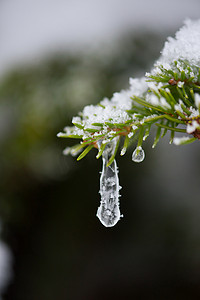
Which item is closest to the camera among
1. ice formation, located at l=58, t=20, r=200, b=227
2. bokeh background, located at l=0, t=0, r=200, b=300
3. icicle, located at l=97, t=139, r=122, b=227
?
ice formation, located at l=58, t=20, r=200, b=227

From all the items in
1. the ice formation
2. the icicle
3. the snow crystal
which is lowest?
the icicle

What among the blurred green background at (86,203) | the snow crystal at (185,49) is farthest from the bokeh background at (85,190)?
the snow crystal at (185,49)

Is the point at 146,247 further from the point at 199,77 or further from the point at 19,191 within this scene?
the point at 199,77

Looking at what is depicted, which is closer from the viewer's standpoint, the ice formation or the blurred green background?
the ice formation

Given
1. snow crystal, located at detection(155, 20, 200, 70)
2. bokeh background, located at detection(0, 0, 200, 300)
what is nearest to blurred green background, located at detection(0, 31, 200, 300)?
bokeh background, located at detection(0, 0, 200, 300)

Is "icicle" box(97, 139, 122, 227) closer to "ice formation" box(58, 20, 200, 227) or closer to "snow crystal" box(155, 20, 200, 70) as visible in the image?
"ice formation" box(58, 20, 200, 227)

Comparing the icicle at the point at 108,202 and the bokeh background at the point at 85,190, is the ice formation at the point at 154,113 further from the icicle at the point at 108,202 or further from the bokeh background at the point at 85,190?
the bokeh background at the point at 85,190

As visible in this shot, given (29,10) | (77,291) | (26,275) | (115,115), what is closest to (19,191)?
(26,275)

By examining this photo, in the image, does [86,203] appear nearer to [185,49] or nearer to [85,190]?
[85,190]
